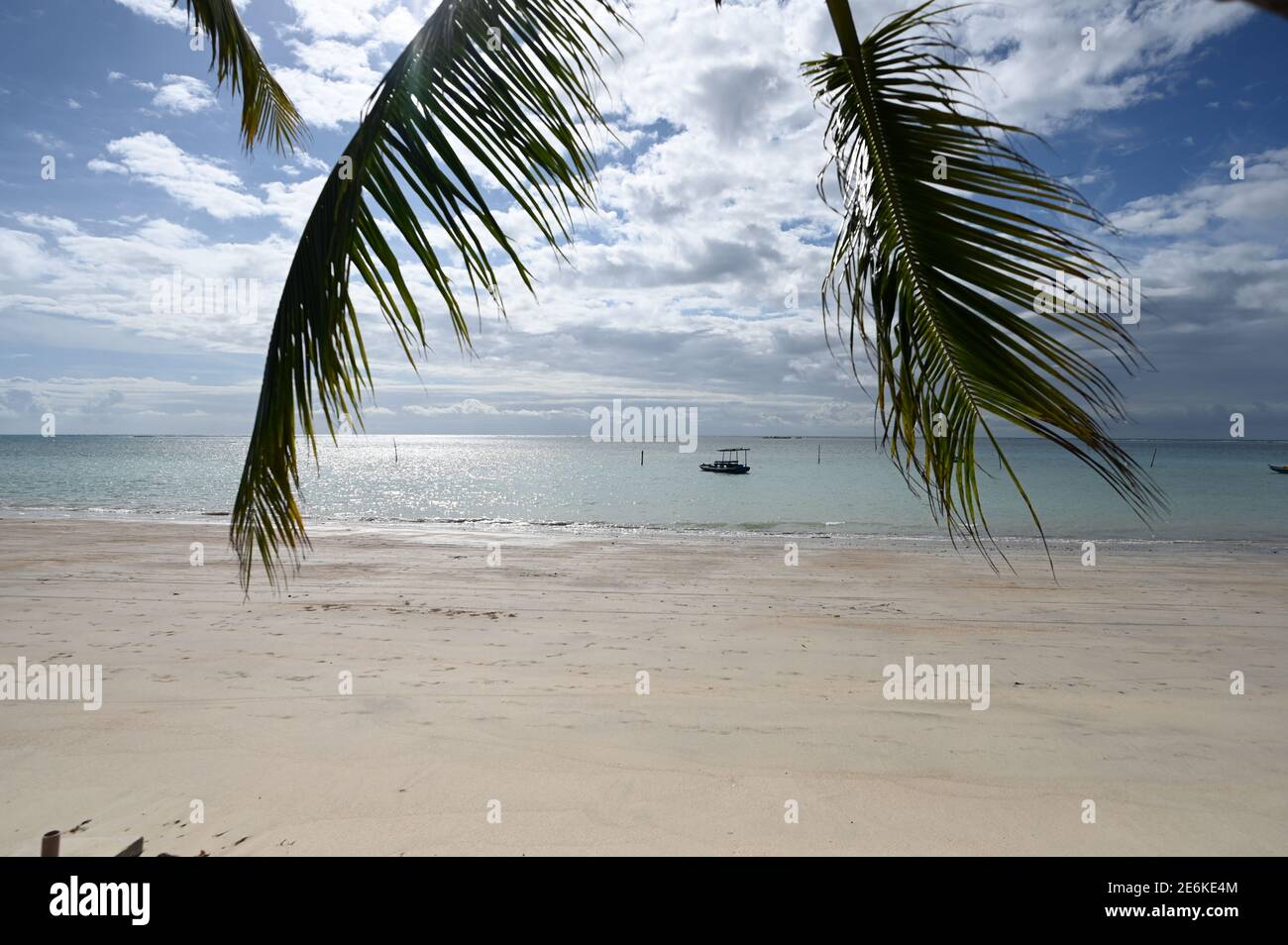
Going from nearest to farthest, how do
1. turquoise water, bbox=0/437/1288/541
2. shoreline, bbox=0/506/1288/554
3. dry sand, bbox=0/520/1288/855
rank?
dry sand, bbox=0/520/1288/855 → shoreline, bbox=0/506/1288/554 → turquoise water, bbox=0/437/1288/541

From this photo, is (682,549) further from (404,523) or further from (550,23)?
(550,23)

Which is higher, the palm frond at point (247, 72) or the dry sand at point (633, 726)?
the palm frond at point (247, 72)

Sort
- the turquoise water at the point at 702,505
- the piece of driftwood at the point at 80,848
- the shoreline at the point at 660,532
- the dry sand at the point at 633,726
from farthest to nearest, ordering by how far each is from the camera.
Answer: the turquoise water at the point at 702,505 < the shoreline at the point at 660,532 < the dry sand at the point at 633,726 < the piece of driftwood at the point at 80,848

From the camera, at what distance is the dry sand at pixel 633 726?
4.60 m

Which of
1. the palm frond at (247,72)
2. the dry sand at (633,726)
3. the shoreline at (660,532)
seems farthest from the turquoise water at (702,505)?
the palm frond at (247,72)

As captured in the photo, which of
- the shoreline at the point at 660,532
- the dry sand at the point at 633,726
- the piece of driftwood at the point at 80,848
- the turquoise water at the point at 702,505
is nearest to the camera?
the piece of driftwood at the point at 80,848

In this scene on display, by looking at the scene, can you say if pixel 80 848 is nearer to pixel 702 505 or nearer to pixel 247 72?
pixel 247 72

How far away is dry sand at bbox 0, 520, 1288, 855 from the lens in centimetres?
460

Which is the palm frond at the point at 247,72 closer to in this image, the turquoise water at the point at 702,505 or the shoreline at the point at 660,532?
the shoreline at the point at 660,532

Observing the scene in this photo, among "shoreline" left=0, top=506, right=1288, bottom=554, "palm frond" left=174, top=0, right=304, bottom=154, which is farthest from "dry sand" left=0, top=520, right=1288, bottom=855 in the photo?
"shoreline" left=0, top=506, right=1288, bottom=554

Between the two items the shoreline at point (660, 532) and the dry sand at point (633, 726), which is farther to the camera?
the shoreline at point (660, 532)

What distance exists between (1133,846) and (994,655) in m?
4.73

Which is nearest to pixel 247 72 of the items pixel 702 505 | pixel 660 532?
pixel 660 532

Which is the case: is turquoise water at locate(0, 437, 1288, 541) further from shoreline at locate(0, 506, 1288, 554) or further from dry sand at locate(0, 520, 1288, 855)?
dry sand at locate(0, 520, 1288, 855)
